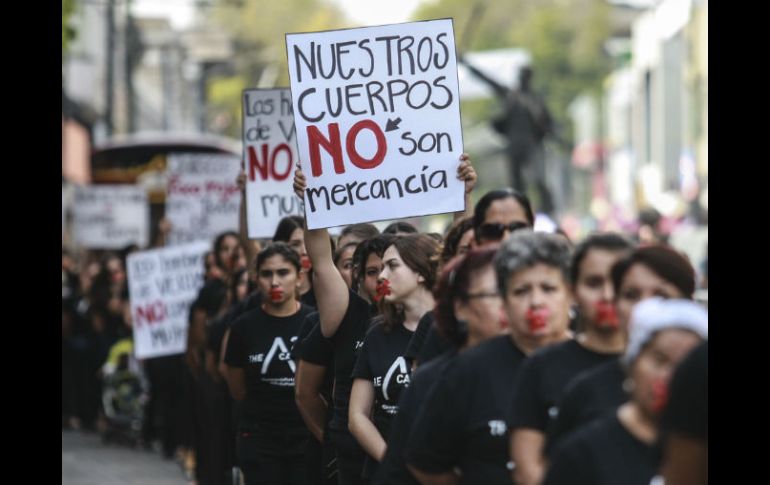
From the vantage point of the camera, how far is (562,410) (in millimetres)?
4977

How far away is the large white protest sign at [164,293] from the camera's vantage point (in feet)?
58.0

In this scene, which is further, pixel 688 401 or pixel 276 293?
pixel 276 293

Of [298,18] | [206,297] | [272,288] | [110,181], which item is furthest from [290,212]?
[298,18]

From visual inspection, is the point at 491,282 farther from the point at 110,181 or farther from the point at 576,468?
the point at 110,181

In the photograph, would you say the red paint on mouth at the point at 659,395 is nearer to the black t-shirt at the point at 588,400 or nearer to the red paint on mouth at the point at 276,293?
the black t-shirt at the point at 588,400

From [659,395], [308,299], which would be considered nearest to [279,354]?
[308,299]

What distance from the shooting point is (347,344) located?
8.62 m

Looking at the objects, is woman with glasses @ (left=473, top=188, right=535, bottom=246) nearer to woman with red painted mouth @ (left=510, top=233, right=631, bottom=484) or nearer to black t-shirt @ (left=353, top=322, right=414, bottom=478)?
black t-shirt @ (left=353, top=322, right=414, bottom=478)

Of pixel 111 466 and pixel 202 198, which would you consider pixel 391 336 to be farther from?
pixel 202 198

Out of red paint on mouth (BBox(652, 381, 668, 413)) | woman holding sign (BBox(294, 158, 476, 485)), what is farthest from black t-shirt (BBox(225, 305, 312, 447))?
red paint on mouth (BBox(652, 381, 668, 413))

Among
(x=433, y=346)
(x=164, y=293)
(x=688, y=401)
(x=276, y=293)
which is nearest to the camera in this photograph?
(x=688, y=401)

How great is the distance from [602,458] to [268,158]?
889 centimetres

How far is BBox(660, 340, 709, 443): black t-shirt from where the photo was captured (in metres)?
3.65
